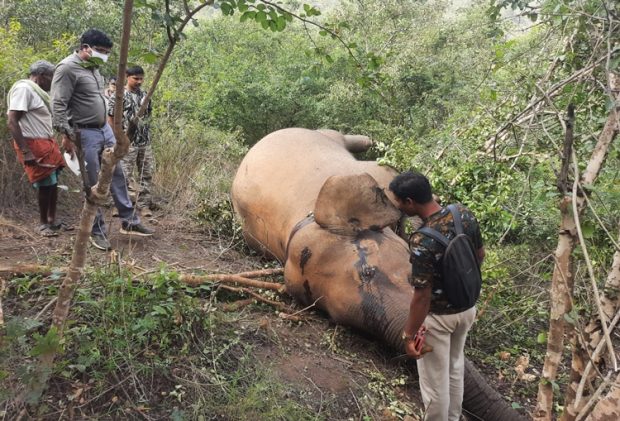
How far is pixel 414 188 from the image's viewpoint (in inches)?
124

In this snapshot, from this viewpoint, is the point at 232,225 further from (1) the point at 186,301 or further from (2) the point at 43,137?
(1) the point at 186,301

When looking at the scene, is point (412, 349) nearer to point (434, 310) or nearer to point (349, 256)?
point (434, 310)

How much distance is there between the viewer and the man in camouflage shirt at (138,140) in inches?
239

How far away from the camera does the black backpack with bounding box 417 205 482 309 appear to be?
304 cm

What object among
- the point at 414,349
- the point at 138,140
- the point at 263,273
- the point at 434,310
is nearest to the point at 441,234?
the point at 434,310

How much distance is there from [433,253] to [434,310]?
1.43 feet

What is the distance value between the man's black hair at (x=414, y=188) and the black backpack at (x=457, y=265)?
0.16m

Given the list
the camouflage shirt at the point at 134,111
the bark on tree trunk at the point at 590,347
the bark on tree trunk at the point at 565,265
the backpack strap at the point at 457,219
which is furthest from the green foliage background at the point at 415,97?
the camouflage shirt at the point at 134,111

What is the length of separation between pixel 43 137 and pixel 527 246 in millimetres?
4889

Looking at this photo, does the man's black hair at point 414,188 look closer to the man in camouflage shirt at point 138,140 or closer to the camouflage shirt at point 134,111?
the man in camouflage shirt at point 138,140

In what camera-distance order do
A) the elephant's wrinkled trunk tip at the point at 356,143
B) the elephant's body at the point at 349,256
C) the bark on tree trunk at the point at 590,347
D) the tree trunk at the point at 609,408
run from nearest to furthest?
1. the tree trunk at the point at 609,408
2. the bark on tree trunk at the point at 590,347
3. the elephant's body at the point at 349,256
4. the elephant's wrinkled trunk tip at the point at 356,143

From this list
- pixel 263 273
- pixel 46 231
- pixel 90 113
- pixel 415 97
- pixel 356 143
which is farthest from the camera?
pixel 415 97

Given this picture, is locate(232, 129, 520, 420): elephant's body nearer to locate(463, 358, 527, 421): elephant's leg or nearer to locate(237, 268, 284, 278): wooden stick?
locate(463, 358, 527, 421): elephant's leg

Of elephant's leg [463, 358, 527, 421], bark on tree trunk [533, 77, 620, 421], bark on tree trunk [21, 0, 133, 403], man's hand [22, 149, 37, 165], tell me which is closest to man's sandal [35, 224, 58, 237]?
man's hand [22, 149, 37, 165]
